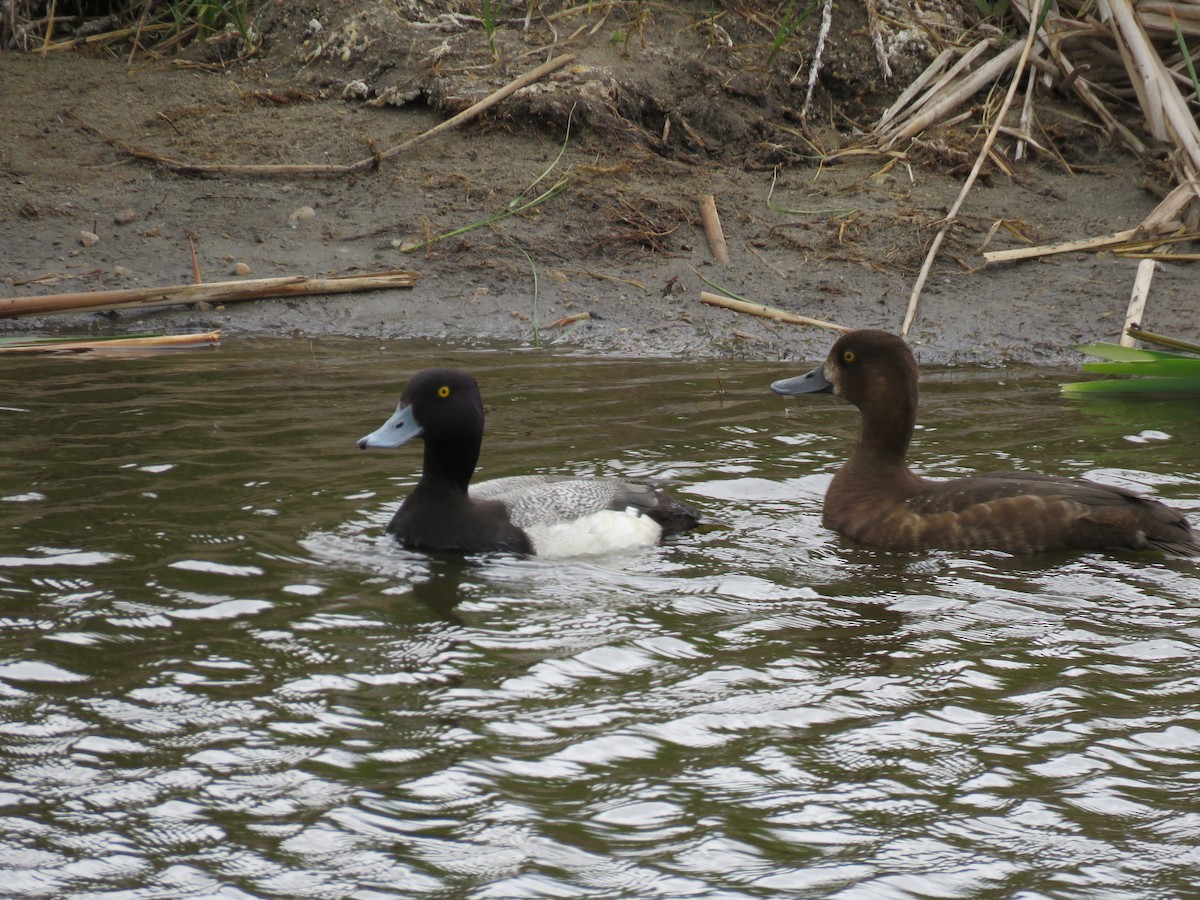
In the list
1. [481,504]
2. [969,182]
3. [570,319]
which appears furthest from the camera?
[969,182]

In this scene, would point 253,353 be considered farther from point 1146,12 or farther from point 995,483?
point 1146,12

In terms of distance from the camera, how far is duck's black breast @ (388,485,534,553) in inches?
257

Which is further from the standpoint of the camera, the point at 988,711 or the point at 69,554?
the point at 69,554

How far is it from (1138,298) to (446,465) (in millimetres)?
5311

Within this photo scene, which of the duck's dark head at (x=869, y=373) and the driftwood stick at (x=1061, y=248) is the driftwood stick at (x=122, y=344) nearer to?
the duck's dark head at (x=869, y=373)

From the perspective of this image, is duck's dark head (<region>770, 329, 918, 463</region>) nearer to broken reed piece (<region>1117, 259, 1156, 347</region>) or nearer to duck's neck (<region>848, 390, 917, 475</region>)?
duck's neck (<region>848, 390, 917, 475</region>)

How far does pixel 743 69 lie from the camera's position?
1234 cm

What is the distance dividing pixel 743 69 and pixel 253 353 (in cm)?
485

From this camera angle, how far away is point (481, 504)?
670 cm

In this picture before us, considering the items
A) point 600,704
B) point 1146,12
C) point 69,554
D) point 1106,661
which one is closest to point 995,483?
point 1106,661

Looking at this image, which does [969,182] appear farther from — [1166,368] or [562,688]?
[562,688]

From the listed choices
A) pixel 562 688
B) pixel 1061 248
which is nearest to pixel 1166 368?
pixel 1061 248

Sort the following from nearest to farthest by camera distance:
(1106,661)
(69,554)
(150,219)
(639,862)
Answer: (639,862)
(1106,661)
(69,554)
(150,219)

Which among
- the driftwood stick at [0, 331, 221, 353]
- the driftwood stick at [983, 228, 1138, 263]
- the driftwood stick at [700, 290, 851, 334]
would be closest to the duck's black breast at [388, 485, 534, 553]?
the driftwood stick at [0, 331, 221, 353]
